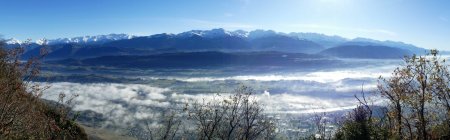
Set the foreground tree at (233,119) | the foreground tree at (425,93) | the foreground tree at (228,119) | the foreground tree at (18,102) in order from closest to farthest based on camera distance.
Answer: the foreground tree at (18,102) < the foreground tree at (425,93) < the foreground tree at (228,119) < the foreground tree at (233,119)

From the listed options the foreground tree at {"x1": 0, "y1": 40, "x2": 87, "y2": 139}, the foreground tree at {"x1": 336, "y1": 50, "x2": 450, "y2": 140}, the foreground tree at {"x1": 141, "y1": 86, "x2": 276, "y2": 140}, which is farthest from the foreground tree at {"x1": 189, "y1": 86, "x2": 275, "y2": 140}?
the foreground tree at {"x1": 0, "y1": 40, "x2": 87, "y2": 139}

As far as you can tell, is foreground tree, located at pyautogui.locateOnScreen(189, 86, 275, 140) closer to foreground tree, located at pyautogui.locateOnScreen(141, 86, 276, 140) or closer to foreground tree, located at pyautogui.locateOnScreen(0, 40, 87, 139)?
foreground tree, located at pyautogui.locateOnScreen(141, 86, 276, 140)

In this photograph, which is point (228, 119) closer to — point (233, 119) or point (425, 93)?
point (233, 119)

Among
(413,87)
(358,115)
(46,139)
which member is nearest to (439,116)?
(413,87)

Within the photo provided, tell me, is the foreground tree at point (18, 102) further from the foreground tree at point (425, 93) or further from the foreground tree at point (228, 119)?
the foreground tree at point (425, 93)

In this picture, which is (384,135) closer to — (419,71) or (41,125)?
(419,71)

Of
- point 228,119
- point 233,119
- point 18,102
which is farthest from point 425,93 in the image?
point 18,102

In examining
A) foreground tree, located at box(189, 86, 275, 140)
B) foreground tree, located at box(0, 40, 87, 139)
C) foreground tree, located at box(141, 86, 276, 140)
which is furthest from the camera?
foreground tree, located at box(189, 86, 275, 140)

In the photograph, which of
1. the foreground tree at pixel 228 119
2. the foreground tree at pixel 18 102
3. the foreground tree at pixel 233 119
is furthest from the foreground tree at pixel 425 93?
the foreground tree at pixel 18 102

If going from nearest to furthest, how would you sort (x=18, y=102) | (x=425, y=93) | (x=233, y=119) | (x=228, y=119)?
(x=18, y=102) < (x=425, y=93) < (x=233, y=119) < (x=228, y=119)

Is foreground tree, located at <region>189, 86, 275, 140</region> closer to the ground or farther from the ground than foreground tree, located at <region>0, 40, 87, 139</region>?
closer to the ground

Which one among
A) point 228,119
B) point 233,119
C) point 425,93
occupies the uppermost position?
point 425,93
